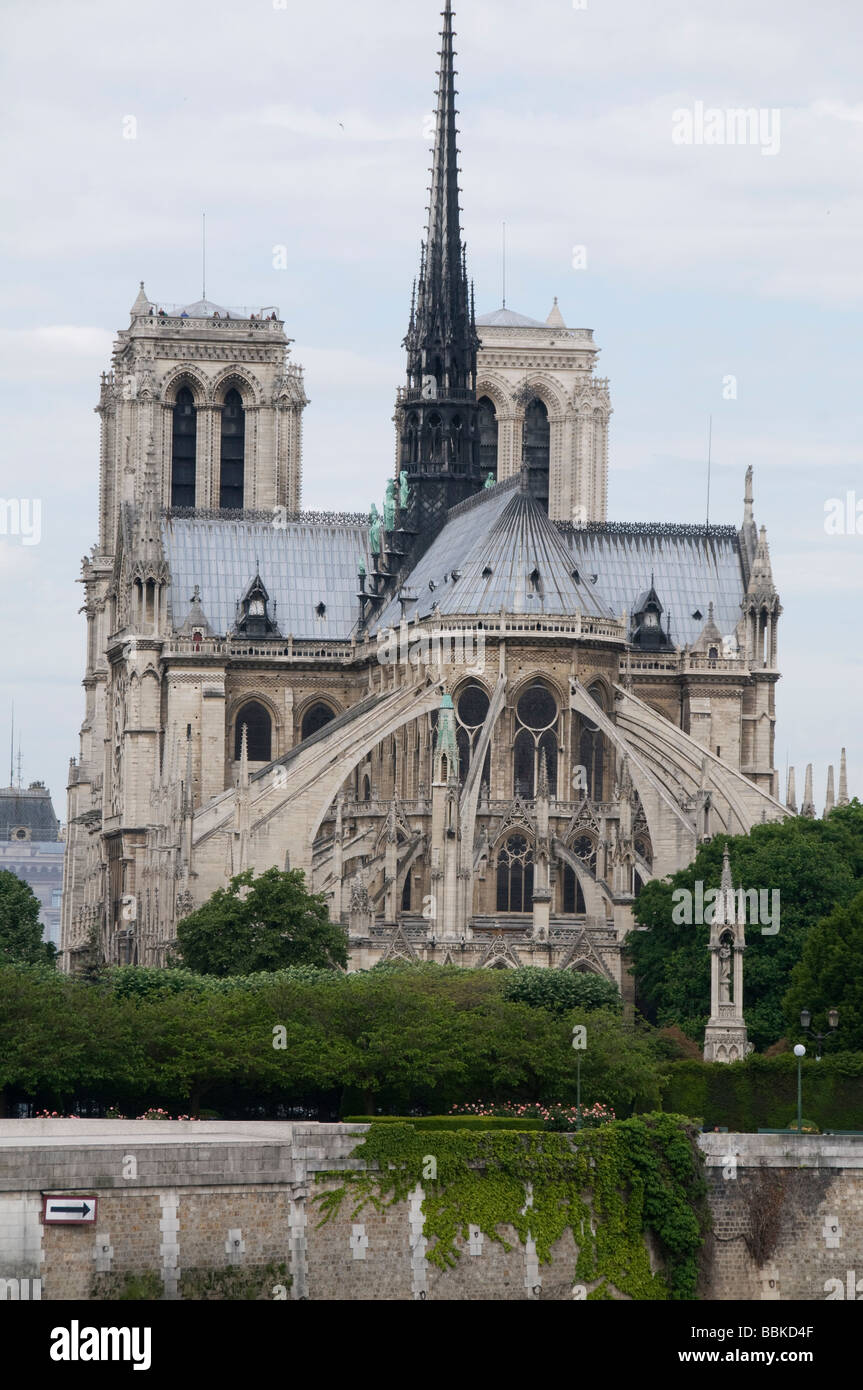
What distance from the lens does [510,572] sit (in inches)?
4934

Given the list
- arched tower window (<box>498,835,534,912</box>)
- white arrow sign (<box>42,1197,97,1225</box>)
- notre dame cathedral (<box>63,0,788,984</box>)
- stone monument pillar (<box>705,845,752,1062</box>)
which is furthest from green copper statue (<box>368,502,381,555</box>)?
white arrow sign (<box>42,1197,97,1225</box>)

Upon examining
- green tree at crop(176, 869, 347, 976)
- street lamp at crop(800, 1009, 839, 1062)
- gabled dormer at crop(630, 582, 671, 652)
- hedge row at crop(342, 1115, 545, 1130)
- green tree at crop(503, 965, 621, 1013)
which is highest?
gabled dormer at crop(630, 582, 671, 652)

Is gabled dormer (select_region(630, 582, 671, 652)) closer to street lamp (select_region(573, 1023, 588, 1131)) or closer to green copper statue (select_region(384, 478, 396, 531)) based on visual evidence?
green copper statue (select_region(384, 478, 396, 531))

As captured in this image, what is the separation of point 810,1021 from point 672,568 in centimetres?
4771

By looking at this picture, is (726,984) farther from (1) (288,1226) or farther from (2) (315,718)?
(2) (315,718)

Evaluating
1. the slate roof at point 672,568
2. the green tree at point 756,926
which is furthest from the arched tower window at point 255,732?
the green tree at point 756,926

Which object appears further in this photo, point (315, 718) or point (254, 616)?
point (254, 616)

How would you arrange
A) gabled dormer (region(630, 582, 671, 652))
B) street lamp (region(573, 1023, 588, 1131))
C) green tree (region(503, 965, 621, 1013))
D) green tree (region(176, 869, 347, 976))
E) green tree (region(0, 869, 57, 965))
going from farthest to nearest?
gabled dormer (region(630, 582, 671, 652)) → green tree (region(0, 869, 57, 965)) → green tree (region(176, 869, 347, 976)) → green tree (region(503, 965, 621, 1013)) → street lamp (region(573, 1023, 588, 1131))

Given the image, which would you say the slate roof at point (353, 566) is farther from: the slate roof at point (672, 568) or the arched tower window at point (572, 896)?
the arched tower window at point (572, 896)

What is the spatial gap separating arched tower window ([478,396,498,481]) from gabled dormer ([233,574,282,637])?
17.7m

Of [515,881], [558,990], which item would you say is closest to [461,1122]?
[558,990]

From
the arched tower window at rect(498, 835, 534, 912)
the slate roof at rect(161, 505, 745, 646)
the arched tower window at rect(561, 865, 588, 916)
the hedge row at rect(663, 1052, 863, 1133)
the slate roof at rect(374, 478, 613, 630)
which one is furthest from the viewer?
the slate roof at rect(161, 505, 745, 646)

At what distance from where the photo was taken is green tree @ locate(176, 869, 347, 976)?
109 meters

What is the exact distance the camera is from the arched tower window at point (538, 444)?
502 ft
